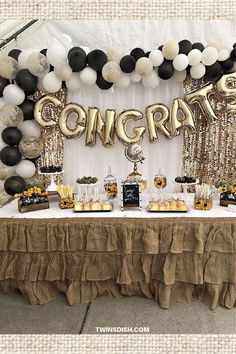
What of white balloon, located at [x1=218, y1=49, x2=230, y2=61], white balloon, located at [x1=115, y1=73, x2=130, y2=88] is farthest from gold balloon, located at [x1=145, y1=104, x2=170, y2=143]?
white balloon, located at [x1=218, y1=49, x2=230, y2=61]

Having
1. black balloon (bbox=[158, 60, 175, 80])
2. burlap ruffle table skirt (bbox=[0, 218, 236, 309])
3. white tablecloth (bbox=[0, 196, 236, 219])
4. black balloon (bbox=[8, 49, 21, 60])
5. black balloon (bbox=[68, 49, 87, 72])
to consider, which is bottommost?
burlap ruffle table skirt (bbox=[0, 218, 236, 309])

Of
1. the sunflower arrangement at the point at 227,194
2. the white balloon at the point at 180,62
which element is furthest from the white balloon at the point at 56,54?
the sunflower arrangement at the point at 227,194

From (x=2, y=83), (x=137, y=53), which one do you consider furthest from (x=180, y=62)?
(x=2, y=83)

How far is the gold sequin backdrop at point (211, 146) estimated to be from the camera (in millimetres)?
2836

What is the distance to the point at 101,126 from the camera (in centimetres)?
283

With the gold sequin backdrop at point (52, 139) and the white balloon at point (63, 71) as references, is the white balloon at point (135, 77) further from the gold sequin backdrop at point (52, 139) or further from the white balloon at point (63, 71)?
the gold sequin backdrop at point (52, 139)

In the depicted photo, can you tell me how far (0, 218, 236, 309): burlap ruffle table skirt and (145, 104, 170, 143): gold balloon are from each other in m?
0.90

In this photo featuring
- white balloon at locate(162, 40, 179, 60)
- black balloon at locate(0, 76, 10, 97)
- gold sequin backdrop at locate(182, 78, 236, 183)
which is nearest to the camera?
white balloon at locate(162, 40, 179, 60)

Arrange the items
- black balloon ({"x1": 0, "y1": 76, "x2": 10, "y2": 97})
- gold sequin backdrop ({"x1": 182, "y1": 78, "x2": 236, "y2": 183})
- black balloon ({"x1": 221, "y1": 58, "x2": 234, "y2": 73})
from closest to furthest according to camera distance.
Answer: black balloon ({"x1": 221, "y1": 58, "x2": 234, "y2": 73}), black balloon ({"x1": 0, "y1": 76, "x2": 10, "y2": 97}), gold sequin backdrop ({"x1": 182, "y1": 78, "x2": 236, "y2": 183})

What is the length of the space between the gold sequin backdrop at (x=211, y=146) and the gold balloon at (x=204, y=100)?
0.29ft

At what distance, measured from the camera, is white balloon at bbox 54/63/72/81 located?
8.49 feet

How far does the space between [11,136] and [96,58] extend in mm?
1013

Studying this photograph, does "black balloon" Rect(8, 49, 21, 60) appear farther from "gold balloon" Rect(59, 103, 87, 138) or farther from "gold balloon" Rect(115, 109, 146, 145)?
"gold balloon" Rect(115, 109, 146, 145)

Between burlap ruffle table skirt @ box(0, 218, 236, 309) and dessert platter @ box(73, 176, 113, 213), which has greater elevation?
dessert platter @ box(73, 176, 113, 213)
